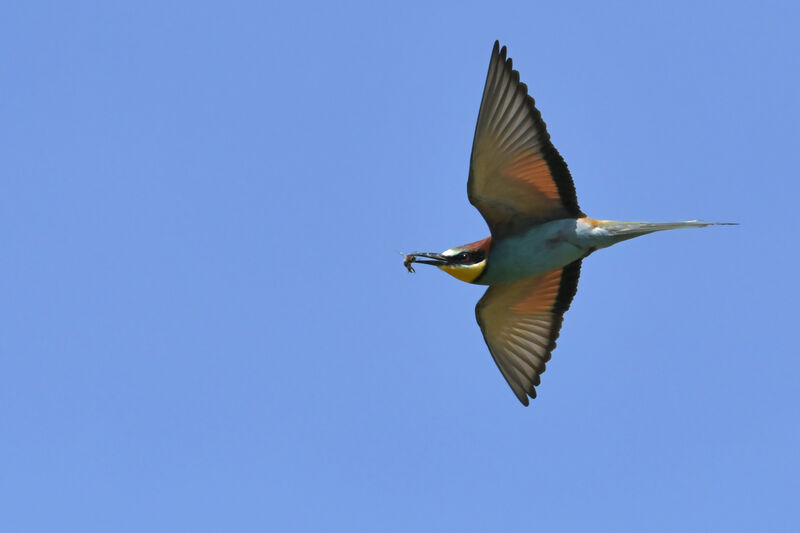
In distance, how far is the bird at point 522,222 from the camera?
6.98m

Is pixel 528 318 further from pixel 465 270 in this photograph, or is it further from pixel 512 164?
pixel 512 164

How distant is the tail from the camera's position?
22.3ft

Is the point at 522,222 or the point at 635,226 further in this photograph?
the point at 522,222

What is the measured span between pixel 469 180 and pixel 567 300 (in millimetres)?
1544

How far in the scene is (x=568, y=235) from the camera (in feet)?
24.0

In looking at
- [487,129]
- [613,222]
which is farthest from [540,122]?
[613,222]

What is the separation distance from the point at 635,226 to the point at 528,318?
150 cm

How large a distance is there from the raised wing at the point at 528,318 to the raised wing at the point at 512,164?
0.81 meters

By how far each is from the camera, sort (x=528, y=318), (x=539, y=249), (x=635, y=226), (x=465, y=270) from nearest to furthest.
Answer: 1. (x=635, y=226)
2. (x=539, y=249)
3. (x=465, y=270)
4. (x=528, y=318)

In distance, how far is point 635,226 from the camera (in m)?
7.04

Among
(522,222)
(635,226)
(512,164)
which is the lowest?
(635,226)

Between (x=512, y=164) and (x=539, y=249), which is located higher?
(x=512, y=164)

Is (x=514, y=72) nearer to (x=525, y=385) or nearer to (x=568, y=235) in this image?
(x=568, y=235)

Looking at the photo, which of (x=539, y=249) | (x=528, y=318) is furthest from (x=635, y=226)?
(x=528, y=318)
